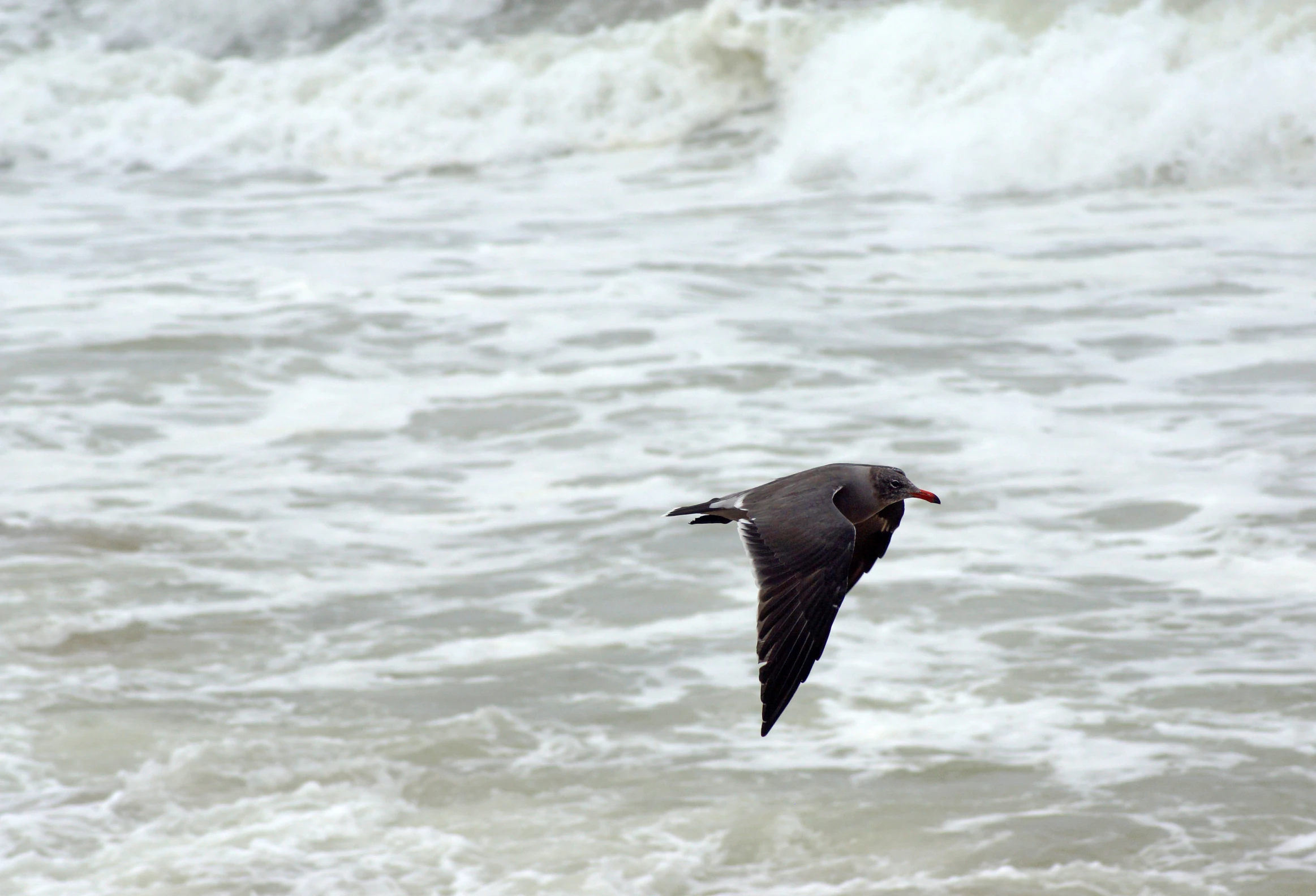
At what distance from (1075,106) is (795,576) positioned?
11.9 meters

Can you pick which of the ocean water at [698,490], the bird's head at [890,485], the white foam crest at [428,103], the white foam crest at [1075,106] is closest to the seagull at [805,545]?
the bird's head at [890,485]

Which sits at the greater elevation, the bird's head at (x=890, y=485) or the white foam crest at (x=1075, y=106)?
the bird's head at (x=890, y=485)

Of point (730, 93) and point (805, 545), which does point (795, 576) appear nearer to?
point (805, 545)

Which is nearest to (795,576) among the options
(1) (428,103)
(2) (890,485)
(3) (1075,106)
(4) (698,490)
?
(2) (890,485)

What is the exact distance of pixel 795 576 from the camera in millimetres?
3084

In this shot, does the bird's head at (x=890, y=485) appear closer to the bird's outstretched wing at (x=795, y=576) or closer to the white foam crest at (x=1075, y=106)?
the bird's outstretched wing at (x=795, y=576)

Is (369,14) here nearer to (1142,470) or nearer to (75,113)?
(75,113)

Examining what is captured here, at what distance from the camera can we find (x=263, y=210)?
1437cm

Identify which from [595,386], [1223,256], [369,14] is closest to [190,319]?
[595,386]

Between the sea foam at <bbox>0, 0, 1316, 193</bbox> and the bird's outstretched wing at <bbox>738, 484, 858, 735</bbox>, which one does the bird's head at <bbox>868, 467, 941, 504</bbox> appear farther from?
the sea foam at <bbox>0, 0, 1316, 193</bbox>

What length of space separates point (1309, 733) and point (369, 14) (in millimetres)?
16964

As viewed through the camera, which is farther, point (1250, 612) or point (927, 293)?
point (927, 293)

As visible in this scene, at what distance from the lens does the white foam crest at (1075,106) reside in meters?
13.5

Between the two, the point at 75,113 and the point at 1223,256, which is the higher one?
the point at 75,113
